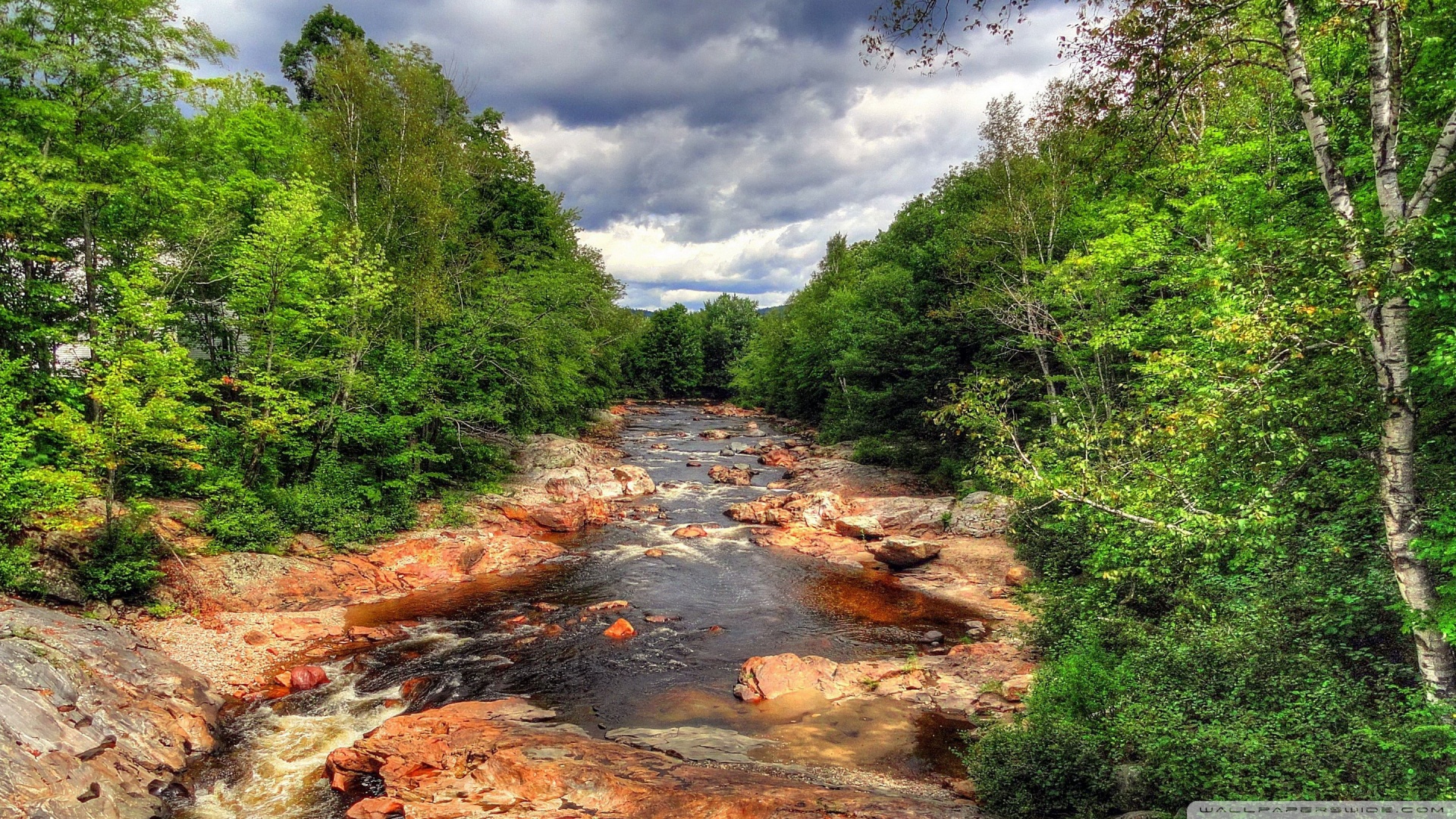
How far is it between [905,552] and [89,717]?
765 inches

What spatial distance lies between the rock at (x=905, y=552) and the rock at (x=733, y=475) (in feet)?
42.5

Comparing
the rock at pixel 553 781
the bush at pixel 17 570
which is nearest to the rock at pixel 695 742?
the rock at pixel 553 781

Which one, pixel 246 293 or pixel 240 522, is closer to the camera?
pixel 240 522

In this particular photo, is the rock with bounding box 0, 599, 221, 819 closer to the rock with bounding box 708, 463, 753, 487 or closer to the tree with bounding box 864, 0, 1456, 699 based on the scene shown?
the tree with bounding box 864, 0, 1456, 699

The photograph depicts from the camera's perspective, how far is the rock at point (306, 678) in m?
12.4

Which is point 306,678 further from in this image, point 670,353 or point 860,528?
point 670,353

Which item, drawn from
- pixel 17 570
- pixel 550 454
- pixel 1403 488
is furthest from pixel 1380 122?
pixel 550 454

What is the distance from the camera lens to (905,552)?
68.4 feet

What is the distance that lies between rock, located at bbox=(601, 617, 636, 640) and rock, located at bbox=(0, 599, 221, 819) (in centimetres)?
766

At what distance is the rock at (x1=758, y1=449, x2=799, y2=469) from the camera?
38.4m

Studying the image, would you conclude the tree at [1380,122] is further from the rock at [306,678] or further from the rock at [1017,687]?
the rock at [306,678]

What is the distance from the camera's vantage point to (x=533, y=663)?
45.6 feet

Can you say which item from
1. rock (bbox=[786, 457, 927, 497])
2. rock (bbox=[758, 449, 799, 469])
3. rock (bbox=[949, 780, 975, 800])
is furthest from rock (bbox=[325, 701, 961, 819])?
rock (bbox=[758, 449, 799, 469])

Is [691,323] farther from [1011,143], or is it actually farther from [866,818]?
[866,818]
